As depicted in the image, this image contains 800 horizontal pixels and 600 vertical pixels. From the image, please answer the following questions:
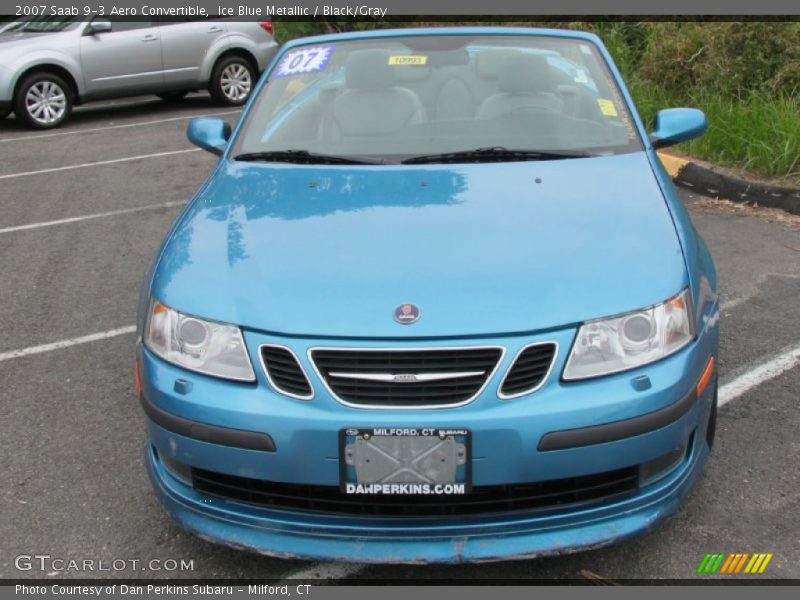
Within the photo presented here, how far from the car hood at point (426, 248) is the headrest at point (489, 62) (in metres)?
0.70

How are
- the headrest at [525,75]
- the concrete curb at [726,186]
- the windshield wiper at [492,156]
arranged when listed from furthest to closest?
1. the concrete curb at [726,186]
2. the headrest at [525,75]
3. the windshield wiper at [492,156]

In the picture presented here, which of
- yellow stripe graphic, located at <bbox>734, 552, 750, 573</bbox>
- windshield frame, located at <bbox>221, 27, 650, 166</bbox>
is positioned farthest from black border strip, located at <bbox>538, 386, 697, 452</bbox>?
windshield frame, located at <bbox>221, 27, 650, 166</bbox>

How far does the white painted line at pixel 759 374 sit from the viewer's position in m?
3.78

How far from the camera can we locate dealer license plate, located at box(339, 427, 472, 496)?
91.7 inches

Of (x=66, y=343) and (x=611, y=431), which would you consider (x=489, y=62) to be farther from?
(x=66, y=343)

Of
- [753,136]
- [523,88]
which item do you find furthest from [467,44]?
[753,136]

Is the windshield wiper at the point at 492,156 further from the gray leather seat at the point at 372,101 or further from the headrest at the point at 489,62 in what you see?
the headrest at the point at 489,62

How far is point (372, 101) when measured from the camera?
388 centimetres

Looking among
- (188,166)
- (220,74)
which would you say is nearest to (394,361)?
(188,166)

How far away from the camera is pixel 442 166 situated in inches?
134

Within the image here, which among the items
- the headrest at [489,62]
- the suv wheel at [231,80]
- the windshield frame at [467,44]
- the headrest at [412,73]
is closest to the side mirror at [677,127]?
the windshield frame at [467,44]

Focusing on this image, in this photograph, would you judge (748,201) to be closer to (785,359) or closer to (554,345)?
(785,359)

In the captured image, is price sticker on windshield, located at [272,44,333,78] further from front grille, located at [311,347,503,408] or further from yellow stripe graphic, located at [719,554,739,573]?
yellow stripe graphic, located at [719,554,739,573]

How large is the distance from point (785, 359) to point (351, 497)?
249cm
